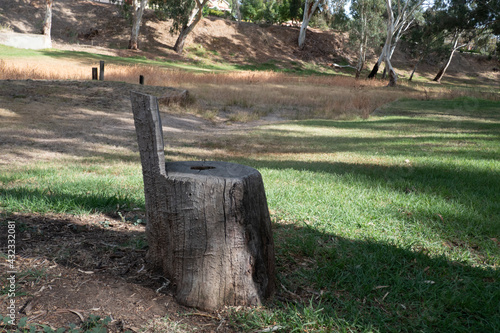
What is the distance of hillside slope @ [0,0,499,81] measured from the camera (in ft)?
127

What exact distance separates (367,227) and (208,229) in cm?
197

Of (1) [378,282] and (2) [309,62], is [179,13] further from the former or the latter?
(1) [378,282]

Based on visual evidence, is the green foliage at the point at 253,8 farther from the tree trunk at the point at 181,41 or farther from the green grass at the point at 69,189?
the green grass at the point at 69,189

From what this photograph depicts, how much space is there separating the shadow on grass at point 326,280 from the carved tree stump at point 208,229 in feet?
0.51

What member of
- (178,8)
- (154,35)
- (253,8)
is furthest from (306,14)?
(253,8)

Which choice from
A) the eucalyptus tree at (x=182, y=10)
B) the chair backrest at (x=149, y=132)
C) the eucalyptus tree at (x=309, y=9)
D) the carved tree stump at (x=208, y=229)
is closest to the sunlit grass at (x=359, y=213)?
the carved tree stump at (x=208, y=229)

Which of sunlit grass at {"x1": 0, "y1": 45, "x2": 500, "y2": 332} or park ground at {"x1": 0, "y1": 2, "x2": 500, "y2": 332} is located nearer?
park ground at {"x1": 0, "y1": 2, "x2": 500, "y2": 332}

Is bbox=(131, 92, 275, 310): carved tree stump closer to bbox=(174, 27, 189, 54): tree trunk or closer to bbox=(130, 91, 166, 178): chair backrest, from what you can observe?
bbox=(130, 91, 166, 178): chair backrest

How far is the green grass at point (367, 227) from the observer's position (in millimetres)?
2631

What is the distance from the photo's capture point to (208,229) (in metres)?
2.63

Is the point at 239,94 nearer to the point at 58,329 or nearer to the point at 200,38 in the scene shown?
the point at 58,329


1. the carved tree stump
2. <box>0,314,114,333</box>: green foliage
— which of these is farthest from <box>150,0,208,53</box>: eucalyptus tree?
<box>0,314,114,333</box>: green foliage

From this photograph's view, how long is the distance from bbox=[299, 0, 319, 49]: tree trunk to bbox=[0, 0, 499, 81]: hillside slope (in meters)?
1.25

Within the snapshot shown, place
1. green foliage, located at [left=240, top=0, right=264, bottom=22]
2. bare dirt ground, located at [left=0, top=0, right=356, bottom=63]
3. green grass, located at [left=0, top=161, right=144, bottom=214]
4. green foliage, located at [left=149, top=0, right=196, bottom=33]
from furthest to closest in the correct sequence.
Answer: green foliage, located at [left=240, top=0, right=264, bottom=22] → bare dirt ground, located at [left=0, top=0, right=356, bottom=63] → green foliage, located at [left=149, top=0, right=196, bottom=33] → green grass, located at [left=0, top=161, right=144, bottom=214]
